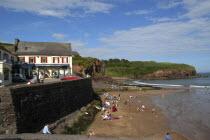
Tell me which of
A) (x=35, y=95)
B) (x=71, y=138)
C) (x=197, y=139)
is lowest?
(x=197, y=139)

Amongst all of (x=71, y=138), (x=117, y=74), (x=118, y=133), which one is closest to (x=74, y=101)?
(x=118, y=133)

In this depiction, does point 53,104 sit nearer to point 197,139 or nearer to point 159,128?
point 159,128

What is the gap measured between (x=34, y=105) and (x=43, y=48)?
2311 centimetres

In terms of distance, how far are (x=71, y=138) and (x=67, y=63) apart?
2377 cm

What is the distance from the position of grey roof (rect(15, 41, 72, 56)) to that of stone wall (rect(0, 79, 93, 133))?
16.7 metres

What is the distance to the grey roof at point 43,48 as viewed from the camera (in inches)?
1222

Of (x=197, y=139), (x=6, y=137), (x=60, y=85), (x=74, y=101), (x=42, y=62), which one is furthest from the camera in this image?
(x=42, y=62)

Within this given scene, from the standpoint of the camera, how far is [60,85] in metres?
14.9

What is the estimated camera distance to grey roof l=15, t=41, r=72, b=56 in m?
31.0

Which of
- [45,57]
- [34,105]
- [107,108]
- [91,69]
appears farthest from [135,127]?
[91,69]

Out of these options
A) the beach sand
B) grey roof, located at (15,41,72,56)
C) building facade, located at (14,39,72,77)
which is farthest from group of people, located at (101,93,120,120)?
grey roof, located at (15,41,72,56)

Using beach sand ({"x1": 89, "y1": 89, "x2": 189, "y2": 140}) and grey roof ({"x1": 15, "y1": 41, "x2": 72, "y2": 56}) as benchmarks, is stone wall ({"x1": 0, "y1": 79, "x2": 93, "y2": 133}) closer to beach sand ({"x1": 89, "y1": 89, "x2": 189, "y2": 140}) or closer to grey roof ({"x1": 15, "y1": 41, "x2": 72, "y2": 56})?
beach sand ({"x1": 89, "y1": 89, "x2": 189, "y2": 140})

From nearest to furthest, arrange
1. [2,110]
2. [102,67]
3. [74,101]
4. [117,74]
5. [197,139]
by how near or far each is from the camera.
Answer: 1. [2,110]
2. [197,139]
3. [74,101]
4. [102,67]
5. [117,74]

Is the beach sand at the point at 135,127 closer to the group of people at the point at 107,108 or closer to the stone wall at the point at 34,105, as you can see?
the group of people at the point at 107,108
